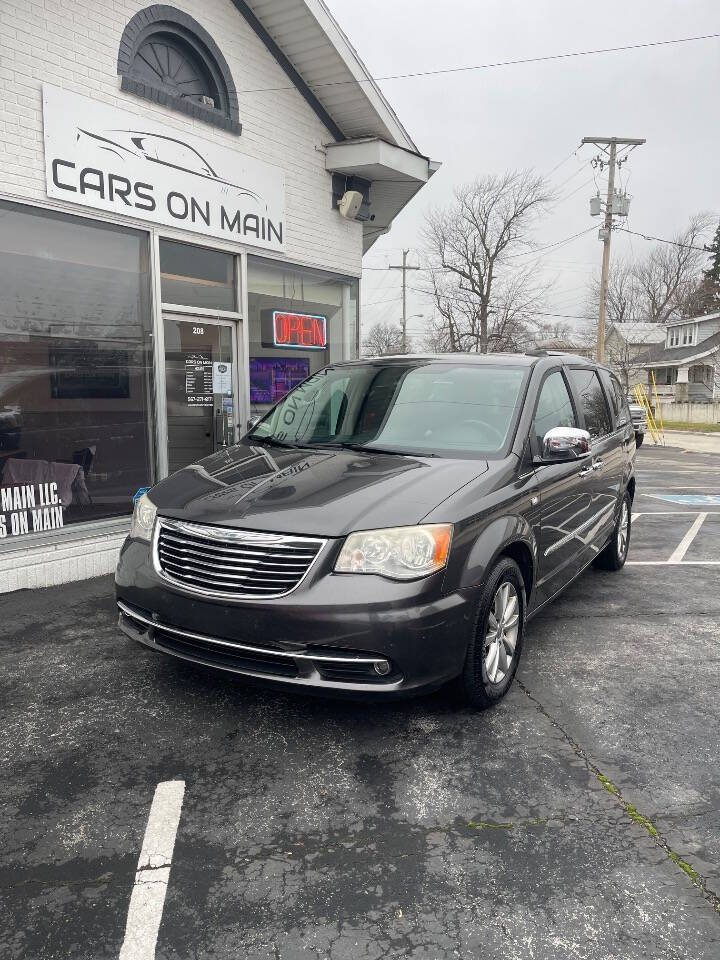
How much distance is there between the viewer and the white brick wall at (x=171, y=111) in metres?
5.56

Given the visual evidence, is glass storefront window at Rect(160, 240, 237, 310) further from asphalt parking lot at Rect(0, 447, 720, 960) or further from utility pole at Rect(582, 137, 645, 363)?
utility pole at Rect(582, 137, 645, 363)

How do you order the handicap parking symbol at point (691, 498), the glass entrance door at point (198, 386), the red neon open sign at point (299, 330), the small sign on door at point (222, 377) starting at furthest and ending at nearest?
the handicap parking symbol at point (691, 498) < the red neon open sign at point (299, 330) < the small sign on door at point (222, 377) < the glass entrance door at point (198, 386)

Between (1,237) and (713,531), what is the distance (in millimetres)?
7703

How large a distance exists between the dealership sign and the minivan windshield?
275cm

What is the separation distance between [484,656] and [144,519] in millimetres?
1822

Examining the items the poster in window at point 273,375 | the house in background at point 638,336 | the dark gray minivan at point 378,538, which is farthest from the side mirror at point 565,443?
the house in background at point 638,336

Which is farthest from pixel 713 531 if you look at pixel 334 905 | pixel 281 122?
pixel 334 905

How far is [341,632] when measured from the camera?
3.03 m

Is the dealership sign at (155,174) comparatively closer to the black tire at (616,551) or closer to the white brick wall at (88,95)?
the white brick wall at (88,95)

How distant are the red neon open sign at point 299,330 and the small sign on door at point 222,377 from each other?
904mm

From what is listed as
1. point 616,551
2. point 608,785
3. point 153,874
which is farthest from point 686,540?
point 153,874

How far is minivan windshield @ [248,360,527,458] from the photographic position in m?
4.15

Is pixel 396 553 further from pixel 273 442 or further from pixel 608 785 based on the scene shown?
pixel 273 442

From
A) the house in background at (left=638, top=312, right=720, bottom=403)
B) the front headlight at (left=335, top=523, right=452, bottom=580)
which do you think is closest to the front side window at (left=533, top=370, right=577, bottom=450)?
the front headlight at (left=335, top=523, right=452, bottom=580)
